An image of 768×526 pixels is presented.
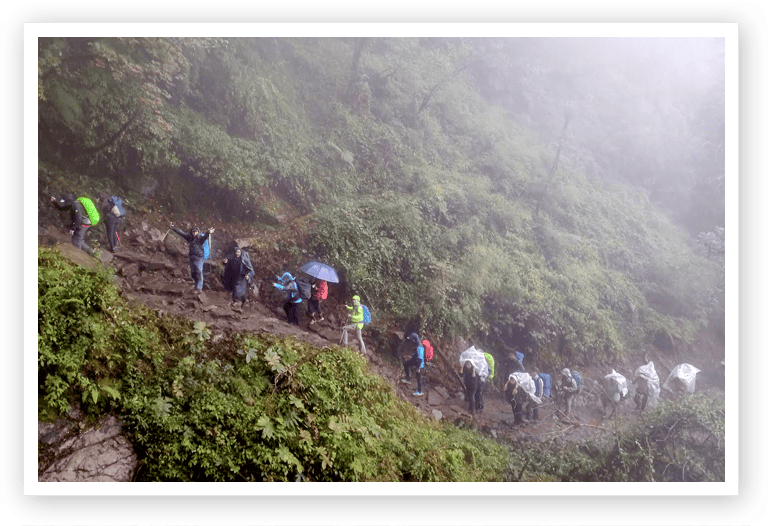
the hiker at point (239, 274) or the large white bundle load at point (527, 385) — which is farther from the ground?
the hiker at point (239, 274)

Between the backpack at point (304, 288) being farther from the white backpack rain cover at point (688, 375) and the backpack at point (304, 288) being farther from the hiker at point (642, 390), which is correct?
the white backpack rain cover at point (688, 375)

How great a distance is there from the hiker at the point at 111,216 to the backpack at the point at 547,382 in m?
6.18

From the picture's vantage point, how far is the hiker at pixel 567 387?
5.97 meters

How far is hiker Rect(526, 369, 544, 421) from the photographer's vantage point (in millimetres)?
5828

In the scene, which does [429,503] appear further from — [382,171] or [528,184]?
[528,184]

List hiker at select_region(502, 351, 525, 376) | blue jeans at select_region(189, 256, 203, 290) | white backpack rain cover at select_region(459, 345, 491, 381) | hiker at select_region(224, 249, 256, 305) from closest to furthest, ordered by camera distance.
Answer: blue jeans at select_region(189, 256, 203, 290) < hiker at select_region(224, 249, 256, 305) < white backpack rain cover at select_region(459, 345, 491, 381) < hiker at select_region(502, 351, 525, 376)

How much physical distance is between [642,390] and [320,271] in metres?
5.13

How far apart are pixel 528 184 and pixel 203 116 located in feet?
17.6

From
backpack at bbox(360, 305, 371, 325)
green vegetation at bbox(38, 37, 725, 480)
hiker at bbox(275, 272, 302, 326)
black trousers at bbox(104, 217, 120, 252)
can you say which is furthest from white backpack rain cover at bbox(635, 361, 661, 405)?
black trousers at bbox(104, 217, 120, 252)

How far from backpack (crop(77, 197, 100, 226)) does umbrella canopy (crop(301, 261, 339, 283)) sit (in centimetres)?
268

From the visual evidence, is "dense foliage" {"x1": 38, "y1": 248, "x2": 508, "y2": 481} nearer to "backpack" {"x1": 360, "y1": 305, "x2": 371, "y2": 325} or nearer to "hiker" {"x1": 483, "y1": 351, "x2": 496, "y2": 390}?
"backpack" {"x1": 360, "y1": 305, "x2": 371, "y2": 325}

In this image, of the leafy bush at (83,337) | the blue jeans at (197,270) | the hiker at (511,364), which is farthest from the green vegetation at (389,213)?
the blue jeans at (197,270)

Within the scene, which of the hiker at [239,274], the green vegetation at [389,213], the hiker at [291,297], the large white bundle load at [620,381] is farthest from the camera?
the large white bundle load at [620,381]

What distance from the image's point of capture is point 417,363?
5.81 meters
